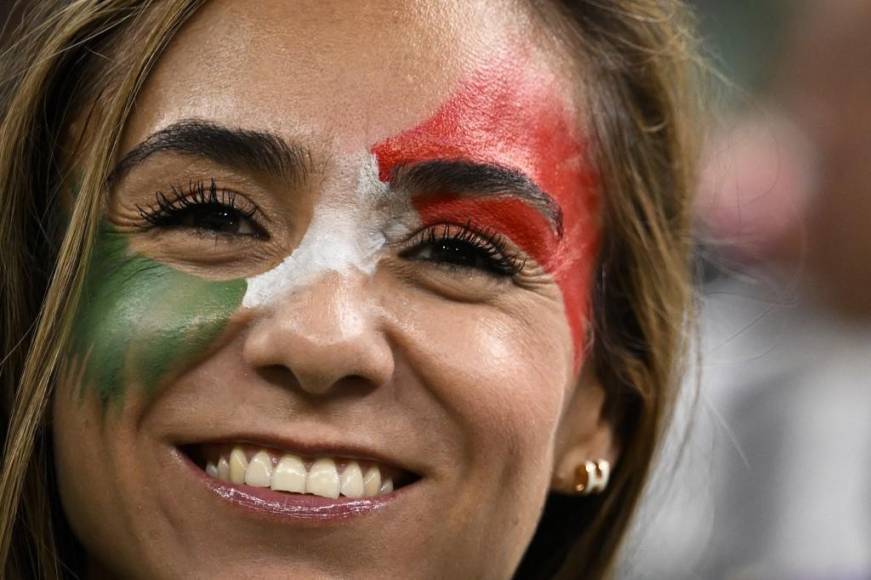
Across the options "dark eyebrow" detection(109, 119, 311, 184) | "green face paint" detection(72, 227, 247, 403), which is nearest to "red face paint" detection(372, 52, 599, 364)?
"dark eyebrow" detection(109, 119, 311, 184)

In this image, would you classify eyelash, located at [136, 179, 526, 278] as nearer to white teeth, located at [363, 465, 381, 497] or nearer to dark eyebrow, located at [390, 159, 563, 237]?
dark eyebrow, located at [390, 159, 563, 237]

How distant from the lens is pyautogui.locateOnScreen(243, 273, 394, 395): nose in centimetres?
162

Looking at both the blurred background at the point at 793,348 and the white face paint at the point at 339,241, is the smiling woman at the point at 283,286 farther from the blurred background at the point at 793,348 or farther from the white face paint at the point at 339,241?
the blurred background at the point at 793,348

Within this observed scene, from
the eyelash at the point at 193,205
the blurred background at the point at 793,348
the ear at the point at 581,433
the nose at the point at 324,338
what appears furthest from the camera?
the blurred background at the point at 793,348

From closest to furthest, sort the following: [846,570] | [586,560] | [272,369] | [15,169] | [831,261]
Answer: [272,369] → [15,169] → [586,560] → [846,570] → [831,261]

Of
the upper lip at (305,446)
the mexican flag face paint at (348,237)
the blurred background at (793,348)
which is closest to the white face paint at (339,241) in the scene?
the mexican flag face paint at (348,237)

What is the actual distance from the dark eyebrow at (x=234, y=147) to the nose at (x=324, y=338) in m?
0.15

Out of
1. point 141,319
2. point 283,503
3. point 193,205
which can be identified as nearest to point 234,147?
point 193,205

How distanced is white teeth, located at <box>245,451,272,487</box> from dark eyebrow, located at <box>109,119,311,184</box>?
36cm

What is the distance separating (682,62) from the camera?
222cm

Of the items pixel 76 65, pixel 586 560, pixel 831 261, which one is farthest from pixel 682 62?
pixel 831 261

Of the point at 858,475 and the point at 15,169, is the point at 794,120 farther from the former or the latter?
the point at 15,169

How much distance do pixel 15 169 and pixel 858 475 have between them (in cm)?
210

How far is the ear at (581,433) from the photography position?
79.7 inches
